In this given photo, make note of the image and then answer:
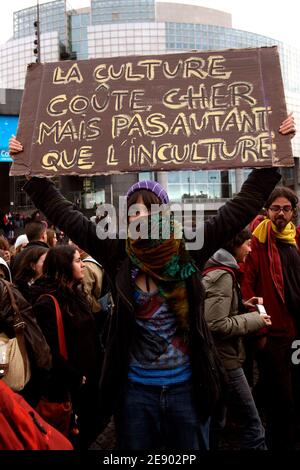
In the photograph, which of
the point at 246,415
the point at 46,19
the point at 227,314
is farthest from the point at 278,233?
the point at 46,19

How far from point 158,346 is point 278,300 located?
1.73 metres

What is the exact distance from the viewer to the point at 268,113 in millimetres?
2436

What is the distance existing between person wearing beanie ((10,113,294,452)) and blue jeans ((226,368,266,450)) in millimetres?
1068

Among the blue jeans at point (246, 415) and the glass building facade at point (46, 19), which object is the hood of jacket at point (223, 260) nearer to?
the blue jeans at point (246, 415)

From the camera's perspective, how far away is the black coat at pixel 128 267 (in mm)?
2150

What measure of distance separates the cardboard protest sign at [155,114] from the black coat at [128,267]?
132mm

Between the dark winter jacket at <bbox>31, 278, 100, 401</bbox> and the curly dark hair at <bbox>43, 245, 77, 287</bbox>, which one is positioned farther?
the curly dark hair at <bbox>43, 245, 77, 287</bbox>

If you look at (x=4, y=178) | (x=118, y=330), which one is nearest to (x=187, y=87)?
(x=118, y=330)

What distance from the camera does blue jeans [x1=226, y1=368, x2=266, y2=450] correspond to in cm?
321

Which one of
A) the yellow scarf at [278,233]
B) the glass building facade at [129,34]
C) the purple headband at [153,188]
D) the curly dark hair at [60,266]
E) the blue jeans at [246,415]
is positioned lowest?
the blue jeans at [246,415]

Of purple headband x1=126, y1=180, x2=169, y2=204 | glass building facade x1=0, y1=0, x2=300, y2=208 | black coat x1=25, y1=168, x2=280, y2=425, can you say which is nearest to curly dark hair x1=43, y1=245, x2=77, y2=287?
black coat x1=25, y1=168, x2=280, y2=425

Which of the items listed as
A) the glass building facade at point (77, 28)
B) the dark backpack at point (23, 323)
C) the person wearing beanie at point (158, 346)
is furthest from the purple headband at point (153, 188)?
the glass building facade at point (77, 28)

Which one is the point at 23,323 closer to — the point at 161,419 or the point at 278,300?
the point at 161,419

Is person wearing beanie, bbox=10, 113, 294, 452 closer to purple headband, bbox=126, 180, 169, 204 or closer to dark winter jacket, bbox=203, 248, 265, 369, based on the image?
purple headband, bbox=126, 180, 169, 204
